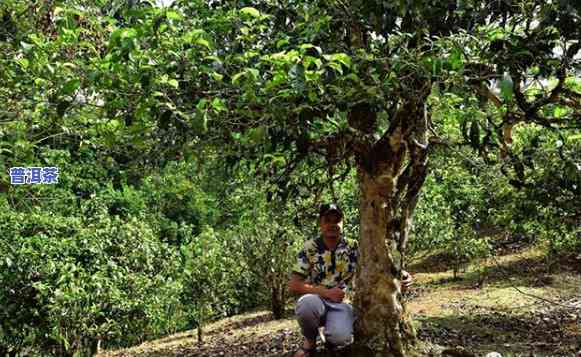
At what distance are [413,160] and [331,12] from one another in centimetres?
147

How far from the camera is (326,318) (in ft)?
14.3

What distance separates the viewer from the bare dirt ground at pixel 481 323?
5469 mm

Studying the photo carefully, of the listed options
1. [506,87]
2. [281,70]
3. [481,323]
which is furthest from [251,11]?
[481,323]

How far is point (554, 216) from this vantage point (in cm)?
645

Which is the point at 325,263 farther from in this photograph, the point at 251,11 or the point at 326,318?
the point at 251,11

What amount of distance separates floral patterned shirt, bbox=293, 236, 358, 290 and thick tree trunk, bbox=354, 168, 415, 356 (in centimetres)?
16

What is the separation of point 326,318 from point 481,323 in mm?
3493

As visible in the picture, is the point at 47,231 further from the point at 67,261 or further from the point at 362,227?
the point at 362,227

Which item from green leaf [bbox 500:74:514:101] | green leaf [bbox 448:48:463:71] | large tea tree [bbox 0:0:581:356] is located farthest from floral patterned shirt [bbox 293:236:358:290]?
green leaf [bbox 500:74:514:101]

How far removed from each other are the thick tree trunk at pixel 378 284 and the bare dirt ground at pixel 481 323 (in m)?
0.21

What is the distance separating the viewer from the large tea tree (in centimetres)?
254

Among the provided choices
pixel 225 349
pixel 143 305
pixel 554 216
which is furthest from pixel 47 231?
pixel 554 216

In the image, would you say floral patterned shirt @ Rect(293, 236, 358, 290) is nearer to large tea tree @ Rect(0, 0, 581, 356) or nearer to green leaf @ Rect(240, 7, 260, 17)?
large tea tree @ Rect(0, 0, 581, 356)

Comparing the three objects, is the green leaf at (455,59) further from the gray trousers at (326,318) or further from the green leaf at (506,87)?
the gray trousers at (326,318)
